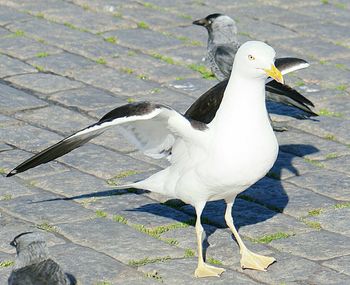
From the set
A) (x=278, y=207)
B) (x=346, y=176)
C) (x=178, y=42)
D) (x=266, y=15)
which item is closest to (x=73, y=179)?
(x=278, y=207)

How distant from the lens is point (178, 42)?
35.4ft

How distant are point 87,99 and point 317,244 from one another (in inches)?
127

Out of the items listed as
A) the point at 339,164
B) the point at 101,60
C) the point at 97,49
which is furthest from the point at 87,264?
the point at 97,49

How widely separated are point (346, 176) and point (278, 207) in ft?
2.57

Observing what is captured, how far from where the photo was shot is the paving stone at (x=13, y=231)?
21.8 ft

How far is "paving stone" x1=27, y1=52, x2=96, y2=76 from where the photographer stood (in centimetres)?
1000

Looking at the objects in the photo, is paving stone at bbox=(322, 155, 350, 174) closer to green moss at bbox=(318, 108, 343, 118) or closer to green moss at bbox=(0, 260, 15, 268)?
green moss at bbox=(318, 108, 343, 118)

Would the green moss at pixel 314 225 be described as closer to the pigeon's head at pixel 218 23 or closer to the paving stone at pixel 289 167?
the paving stone at pixel 289 167

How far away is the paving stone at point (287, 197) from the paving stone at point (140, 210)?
608 mm

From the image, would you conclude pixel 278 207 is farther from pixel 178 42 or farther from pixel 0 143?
pixel 178 42

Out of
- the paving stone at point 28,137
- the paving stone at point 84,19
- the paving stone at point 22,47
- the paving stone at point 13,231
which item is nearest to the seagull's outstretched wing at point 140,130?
the paving stone at point 13,231

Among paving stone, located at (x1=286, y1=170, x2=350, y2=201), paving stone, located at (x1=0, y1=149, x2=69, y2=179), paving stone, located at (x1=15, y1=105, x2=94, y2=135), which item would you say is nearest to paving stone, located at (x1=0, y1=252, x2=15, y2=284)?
paving stone, located at (x1=0, y1=149, x2=69, y2=179)

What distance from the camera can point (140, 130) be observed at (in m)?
6.89

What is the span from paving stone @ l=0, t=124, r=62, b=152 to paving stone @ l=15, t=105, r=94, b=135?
121 mm
